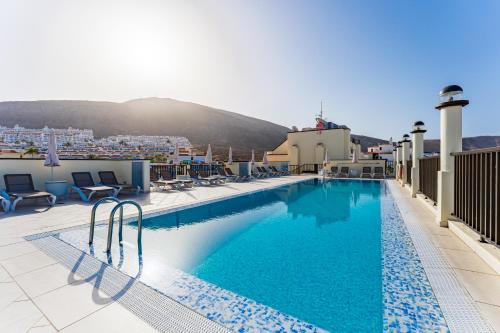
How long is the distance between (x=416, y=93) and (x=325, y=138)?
28.8 ft

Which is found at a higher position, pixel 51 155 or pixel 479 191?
pixel 51 155

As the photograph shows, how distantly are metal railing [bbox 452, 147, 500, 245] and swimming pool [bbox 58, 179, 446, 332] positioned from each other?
90 cm

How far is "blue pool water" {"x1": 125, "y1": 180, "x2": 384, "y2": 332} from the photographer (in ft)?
7.93

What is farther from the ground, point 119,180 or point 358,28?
point 358,28

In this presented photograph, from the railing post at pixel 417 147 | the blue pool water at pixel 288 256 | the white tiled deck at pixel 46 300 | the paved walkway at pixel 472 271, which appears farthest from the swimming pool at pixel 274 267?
the railing post at pixel 417 147

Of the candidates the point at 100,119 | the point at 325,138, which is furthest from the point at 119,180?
the point at 100,119

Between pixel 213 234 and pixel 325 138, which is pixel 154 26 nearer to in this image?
pixel 213 234

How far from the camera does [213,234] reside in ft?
15.7

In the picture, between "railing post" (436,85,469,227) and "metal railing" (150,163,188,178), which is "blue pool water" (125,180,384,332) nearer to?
"railing post" (436,85,469,227)

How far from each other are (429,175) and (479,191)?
353 cm

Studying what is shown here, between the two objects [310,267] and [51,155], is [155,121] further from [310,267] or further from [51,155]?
[310,267]

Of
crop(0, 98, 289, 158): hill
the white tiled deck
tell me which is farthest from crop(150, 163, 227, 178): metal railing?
crop(0, 98, 289, 158): hill

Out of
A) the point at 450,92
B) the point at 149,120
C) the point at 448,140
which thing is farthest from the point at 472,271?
the point at 149,120

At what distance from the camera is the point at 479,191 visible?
3182mm
